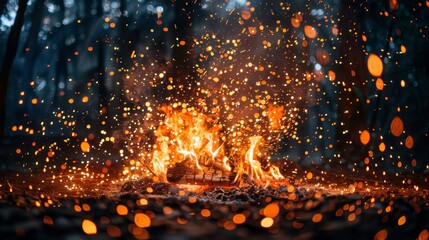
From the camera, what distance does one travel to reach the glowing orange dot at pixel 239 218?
1419 mm

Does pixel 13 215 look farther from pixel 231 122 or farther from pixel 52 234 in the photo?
pixel 231 122

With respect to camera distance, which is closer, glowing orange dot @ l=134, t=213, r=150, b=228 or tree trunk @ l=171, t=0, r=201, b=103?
glowing orange dot @ l=134, t=213, r=150, b=228

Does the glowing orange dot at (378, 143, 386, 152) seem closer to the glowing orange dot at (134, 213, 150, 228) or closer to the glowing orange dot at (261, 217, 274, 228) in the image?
the glowing orange dot at (261, 217, 274, 228)

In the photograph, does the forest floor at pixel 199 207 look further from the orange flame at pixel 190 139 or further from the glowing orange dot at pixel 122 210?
the orange flame at pixel 190 139

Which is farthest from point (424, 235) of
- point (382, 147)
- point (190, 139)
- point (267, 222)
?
point (190, 139)

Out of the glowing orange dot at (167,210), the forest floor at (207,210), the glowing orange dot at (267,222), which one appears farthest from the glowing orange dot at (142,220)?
the glowing orange dot at (267,222)

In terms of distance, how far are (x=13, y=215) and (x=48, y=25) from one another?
0.96 meters

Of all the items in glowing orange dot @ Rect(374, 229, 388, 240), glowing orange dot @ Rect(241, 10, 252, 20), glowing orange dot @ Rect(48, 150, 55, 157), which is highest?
glowing orange dot @ Rect(241, 10, 252, 20)

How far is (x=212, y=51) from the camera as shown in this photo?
2.75 metres

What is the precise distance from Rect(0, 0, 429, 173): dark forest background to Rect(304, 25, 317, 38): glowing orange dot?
28 mm

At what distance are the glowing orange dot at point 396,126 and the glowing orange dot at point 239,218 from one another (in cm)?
70

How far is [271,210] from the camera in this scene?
1.68m

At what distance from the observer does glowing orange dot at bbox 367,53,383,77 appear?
1827 mm

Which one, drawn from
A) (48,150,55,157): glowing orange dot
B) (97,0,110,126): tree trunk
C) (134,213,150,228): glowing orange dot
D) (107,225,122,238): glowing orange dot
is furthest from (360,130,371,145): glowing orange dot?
(48,150,55,157): glowing orange dot
